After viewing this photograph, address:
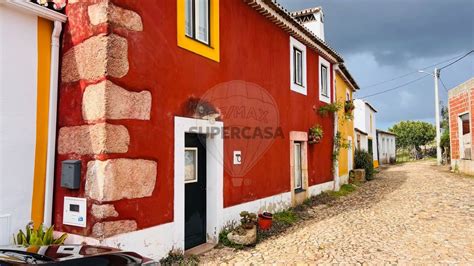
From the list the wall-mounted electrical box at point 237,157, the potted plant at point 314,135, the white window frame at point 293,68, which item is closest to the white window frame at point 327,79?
the white window frame at point 293,68

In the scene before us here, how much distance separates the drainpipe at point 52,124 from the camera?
15.4 feet

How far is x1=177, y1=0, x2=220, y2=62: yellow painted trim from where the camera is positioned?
5.72 metres

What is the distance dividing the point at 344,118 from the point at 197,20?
9.94 m

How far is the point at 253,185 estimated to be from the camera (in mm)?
7801

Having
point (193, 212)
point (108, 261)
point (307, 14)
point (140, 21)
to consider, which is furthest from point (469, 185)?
point (108, 261)

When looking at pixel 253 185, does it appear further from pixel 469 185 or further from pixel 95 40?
pixel 469 185

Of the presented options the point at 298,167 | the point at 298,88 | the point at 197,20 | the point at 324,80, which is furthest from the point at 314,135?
the point at 197,20

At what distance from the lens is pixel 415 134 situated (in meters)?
45.2

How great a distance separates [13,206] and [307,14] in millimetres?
13422

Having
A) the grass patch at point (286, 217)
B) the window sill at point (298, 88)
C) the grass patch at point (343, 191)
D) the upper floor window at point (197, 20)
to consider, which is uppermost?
the upper floor window at point (197, 20)

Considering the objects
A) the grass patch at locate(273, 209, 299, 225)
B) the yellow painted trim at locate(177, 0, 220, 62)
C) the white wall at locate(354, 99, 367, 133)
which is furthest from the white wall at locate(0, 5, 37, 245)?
the white wall at locate(354, 99, 367, 133)

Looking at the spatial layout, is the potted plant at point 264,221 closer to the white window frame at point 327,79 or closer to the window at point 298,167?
the window at point 298,167

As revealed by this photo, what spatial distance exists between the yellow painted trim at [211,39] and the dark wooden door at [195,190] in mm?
1542

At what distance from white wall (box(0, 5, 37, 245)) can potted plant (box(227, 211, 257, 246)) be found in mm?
3332
